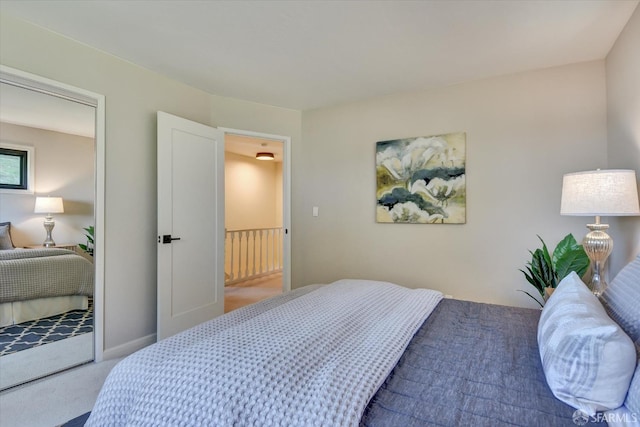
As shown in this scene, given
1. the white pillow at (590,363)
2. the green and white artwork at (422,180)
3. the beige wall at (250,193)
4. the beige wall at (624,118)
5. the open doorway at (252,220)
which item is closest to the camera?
the white pillow at (590,363)

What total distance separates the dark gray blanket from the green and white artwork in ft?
5.52

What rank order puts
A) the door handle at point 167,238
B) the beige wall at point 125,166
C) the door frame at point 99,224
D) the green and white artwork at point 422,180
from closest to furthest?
the beige wall at point 125,166
the door frame at point 99,224
the door handle at point 167,238
the green and white artwork at point 422,180

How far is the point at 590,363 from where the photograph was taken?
0.83m

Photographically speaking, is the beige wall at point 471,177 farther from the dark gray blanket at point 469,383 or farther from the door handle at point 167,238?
the dark gray blanket at point 469,383

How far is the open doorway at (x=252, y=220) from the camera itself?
5.09m

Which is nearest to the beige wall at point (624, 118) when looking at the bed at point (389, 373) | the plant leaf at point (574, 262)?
the plant leaf at point (574, 262)

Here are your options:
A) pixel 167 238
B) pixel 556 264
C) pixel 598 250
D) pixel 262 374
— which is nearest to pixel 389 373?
pixel 262 374

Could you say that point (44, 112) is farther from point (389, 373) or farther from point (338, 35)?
point (389, 373)

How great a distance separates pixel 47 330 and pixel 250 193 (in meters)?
4.14

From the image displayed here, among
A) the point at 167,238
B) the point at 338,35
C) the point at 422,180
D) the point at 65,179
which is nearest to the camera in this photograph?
the point at 338,35

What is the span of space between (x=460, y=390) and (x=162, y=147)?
2716mm

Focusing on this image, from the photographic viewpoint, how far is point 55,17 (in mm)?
2021

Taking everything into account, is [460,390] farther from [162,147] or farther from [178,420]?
[162,147]

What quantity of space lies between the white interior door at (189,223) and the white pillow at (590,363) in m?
2.71
